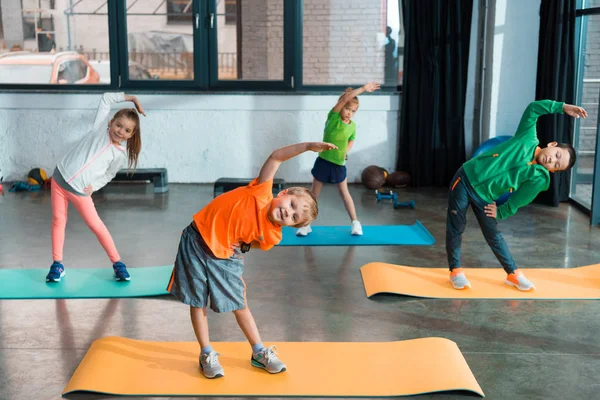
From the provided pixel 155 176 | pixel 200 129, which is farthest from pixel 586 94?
pixel 155 176

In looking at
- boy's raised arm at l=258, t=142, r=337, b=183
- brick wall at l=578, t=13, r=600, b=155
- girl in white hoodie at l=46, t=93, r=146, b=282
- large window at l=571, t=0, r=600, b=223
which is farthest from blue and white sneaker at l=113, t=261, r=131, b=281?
brick wall at l=578, t=13, r=600, b=155

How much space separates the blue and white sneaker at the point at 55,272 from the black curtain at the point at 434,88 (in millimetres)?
4153

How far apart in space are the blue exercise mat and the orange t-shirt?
7.44ft

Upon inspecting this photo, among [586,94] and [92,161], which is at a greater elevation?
Answer: [586,94]

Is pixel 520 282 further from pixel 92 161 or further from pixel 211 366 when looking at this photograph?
pixel 92 161

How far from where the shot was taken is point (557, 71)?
6.22 metres

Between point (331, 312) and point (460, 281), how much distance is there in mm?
832

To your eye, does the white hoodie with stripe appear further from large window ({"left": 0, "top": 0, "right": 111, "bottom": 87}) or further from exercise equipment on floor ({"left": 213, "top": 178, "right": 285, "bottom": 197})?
large window ({"left": 0, "top": 0, "right": 111, "bottom": 87})

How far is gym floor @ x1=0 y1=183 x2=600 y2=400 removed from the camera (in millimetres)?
3023

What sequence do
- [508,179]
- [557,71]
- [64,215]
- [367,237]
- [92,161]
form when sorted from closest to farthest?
[508,179]
[92,161]
[64,215]
[367,237]
[557,71]

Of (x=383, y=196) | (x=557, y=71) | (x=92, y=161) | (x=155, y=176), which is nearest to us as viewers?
(x=92, y=161)

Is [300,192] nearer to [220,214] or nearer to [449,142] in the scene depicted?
[220,214]

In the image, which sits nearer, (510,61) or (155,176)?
(510,61)

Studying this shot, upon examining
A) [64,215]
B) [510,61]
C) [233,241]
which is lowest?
[64,215]
